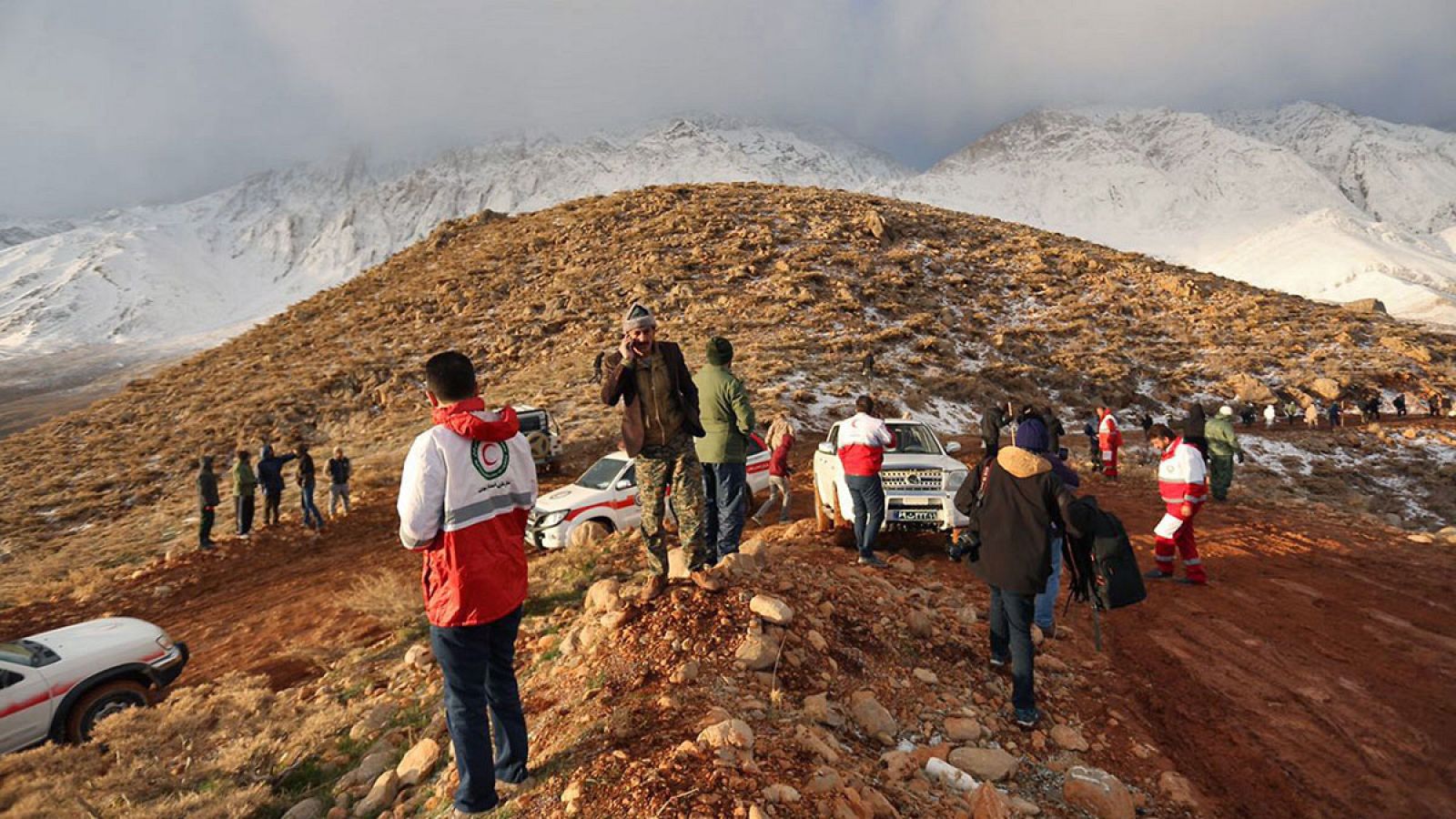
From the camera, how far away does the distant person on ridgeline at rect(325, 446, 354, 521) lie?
13922 mm

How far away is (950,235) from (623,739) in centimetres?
4423

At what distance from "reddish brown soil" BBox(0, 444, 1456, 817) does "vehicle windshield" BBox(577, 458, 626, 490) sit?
340cm

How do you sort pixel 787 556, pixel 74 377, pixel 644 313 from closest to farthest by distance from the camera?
1. pixel 644 313
2. pixel 787 556
3. pixel 74 377

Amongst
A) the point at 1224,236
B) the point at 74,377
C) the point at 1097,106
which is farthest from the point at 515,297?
the point at 1097,106

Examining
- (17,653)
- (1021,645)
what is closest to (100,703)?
(17,653)

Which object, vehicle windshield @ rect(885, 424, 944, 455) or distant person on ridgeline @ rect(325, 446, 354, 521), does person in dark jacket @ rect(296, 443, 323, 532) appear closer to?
distant person on ridgeline @ rect(325, 446, 354, 521)

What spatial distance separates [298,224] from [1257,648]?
500ft

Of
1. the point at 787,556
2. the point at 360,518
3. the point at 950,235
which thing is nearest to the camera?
the point at 787,556

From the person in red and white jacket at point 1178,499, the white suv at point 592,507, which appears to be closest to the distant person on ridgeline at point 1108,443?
the person in red and white jacket at point 1178,499

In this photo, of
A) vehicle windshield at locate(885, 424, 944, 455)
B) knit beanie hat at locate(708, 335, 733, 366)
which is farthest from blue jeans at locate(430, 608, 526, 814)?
vehicle windshield at locate(885, 424, 944, 455)

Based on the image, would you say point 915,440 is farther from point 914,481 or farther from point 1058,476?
point 1058,476

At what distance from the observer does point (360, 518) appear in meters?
14.4

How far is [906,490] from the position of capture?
765 cm

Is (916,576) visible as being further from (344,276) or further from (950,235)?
(344,276)
